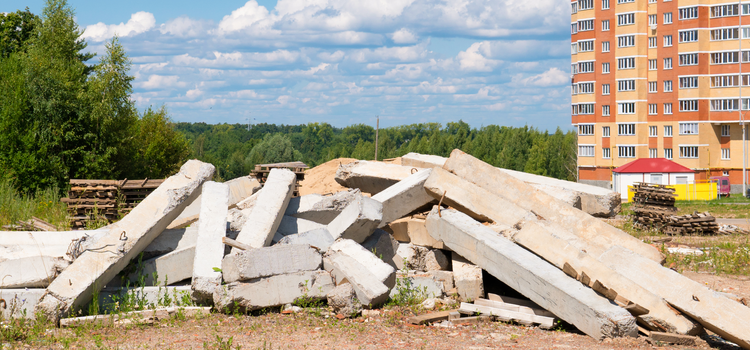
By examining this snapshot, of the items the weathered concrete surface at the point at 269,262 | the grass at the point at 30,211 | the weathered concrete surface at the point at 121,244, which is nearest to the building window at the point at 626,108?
the grass at the point at 30,211

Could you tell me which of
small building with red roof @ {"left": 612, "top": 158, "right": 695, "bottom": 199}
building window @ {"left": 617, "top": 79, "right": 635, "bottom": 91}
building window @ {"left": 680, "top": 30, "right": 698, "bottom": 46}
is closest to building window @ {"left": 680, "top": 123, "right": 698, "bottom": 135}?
building window @ {"left": 617, "top": 79, "right": 635, "bottom": 91}

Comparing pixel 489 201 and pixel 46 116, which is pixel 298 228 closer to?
pixel 489 201

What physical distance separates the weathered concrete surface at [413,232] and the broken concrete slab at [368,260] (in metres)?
1.13

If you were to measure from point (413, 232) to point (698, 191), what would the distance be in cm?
3586

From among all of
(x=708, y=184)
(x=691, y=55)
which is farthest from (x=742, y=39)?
(x=708, y=184)

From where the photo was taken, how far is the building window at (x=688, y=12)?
142 ft

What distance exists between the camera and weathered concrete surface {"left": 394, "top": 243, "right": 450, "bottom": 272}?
721 cm

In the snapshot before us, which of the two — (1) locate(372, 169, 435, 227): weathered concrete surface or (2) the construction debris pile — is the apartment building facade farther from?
(1) locate(372, 169, 435, 227): weathered concrete surface

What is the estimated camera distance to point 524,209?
7211mm

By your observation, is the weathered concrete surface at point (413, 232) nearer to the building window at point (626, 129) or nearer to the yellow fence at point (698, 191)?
the yellow fence at point (698, 191)

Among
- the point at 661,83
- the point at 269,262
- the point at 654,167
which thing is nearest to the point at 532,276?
the point at 269,262

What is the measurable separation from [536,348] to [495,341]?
1.31 feet

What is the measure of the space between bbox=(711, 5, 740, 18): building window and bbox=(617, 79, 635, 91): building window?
7.38 meters

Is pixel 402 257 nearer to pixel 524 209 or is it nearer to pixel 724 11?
pixel 524 209
